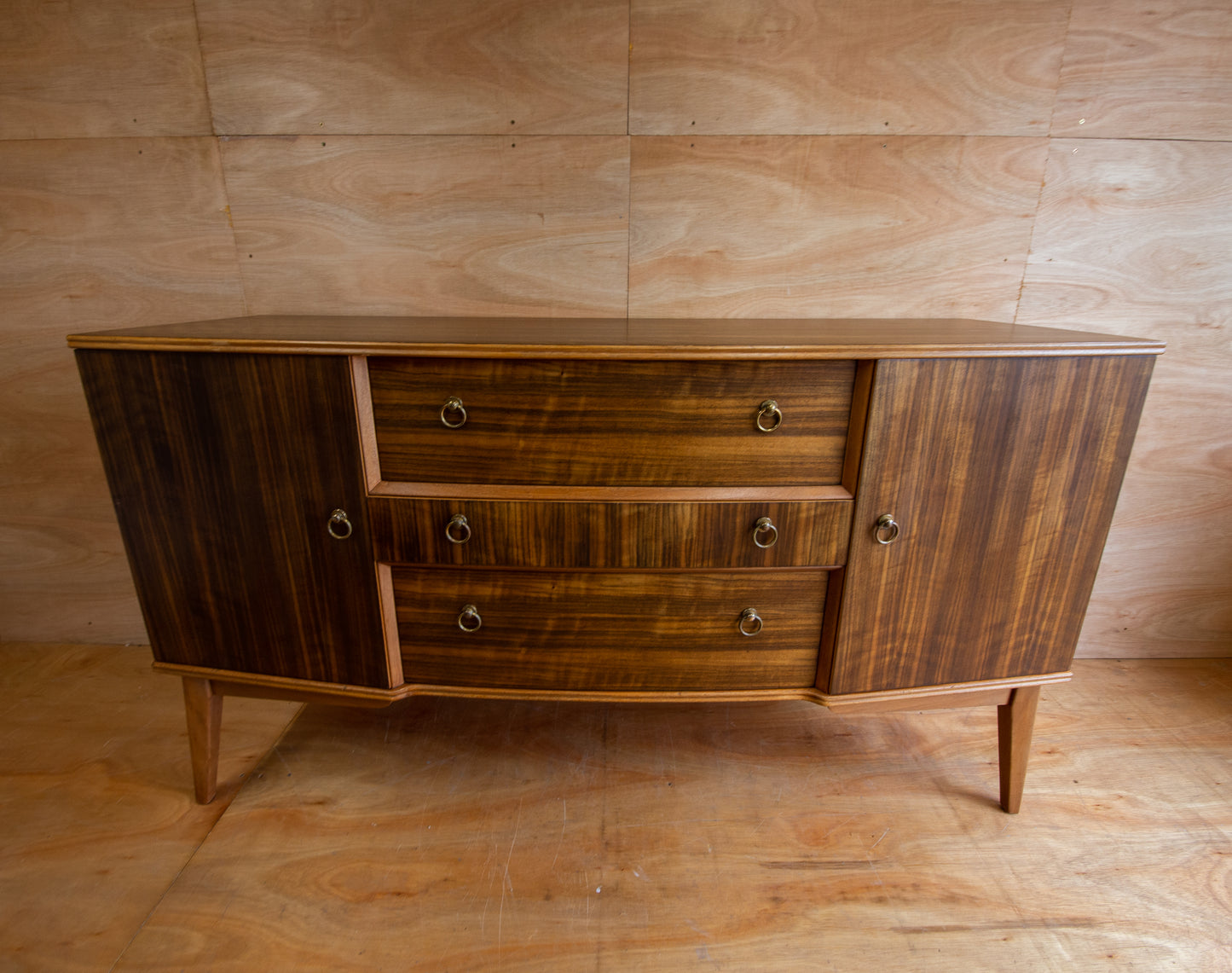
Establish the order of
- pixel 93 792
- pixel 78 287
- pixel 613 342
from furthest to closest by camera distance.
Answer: pixel 78 287
pixel 93 792
pixel 613 342

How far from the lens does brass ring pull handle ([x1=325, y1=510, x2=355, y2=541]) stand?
1.08 metres

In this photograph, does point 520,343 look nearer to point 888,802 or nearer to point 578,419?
point 578,419

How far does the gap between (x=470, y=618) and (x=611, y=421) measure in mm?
435

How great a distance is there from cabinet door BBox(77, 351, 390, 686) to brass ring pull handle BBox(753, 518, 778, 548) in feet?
2.16

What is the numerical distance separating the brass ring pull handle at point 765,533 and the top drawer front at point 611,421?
0.07m

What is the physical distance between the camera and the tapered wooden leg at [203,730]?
1294mm

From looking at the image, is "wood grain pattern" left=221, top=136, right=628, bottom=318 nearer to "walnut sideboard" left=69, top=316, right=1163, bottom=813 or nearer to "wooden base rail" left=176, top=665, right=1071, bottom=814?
"walnut sideboard" left=69, top=316, right=1163, bottom=813

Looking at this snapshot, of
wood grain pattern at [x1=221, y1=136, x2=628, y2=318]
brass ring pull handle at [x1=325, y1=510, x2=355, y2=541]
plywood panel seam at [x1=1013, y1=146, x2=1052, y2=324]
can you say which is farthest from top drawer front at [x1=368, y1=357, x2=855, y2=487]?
plywood panel seam at [x1=1013, y1=146, x2=1052, y2=324]

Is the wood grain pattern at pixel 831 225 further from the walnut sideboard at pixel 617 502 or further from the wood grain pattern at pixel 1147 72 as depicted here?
the walnut sideboard at pixel 617 502

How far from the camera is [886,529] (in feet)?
3.52

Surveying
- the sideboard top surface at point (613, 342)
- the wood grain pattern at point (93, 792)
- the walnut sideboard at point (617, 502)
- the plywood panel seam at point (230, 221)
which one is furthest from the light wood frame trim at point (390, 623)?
the plywood panel seam at point (230, 221)

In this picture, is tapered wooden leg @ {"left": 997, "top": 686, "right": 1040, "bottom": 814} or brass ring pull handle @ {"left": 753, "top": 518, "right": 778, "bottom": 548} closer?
brass ring pull handle @ {"left": 753, "top": 518, "right": 778, "bottom": 548}

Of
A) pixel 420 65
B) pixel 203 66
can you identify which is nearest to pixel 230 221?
pixel 203 66

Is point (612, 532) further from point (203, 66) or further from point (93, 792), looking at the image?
point (203, 66)
